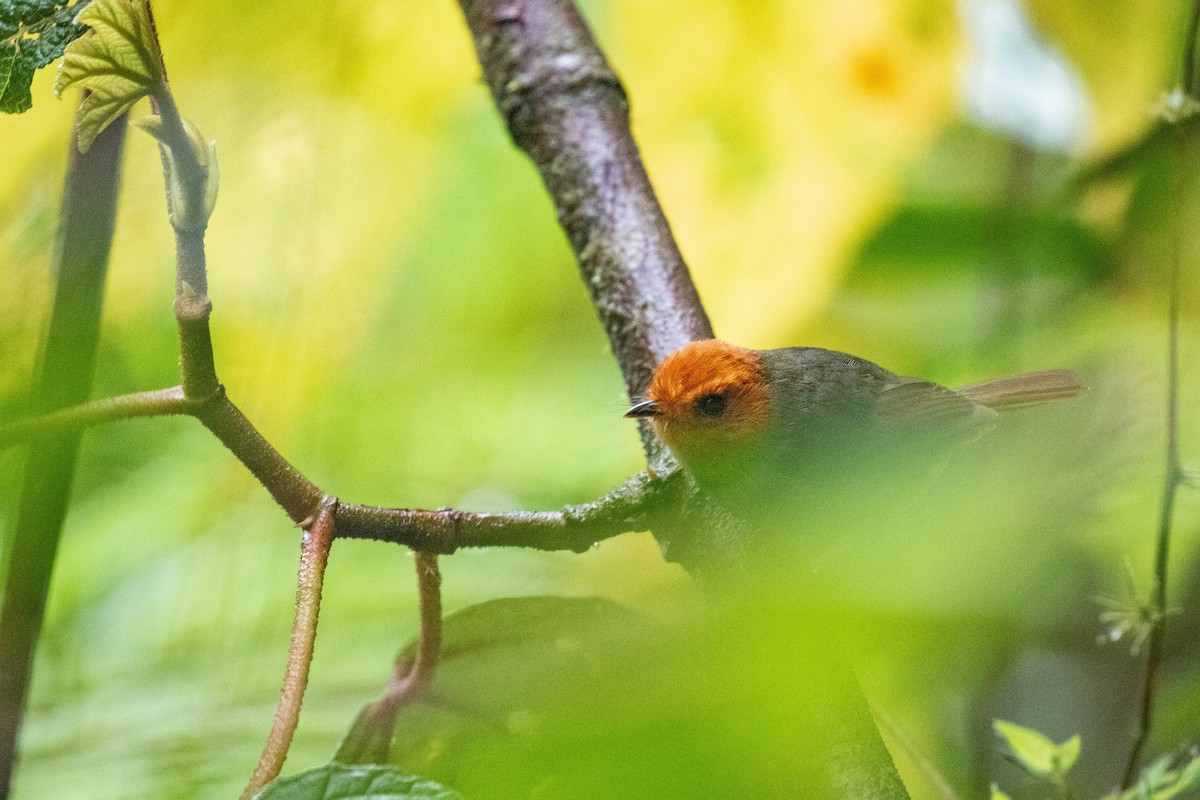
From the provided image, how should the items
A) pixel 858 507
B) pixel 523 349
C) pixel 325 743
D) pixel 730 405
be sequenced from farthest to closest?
pixel 523 349, pixel 730 405, pixel 325 743, pixel 858 507

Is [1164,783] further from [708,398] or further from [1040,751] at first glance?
[708,398]

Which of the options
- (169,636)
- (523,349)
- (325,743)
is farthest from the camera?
(523,349)

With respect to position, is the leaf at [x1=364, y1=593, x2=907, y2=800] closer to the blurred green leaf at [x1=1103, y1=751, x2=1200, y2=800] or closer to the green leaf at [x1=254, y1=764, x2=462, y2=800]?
the green leaf at [x1=254, y1=764, x2=462, y2=800]

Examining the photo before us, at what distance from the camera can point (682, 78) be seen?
2357mm

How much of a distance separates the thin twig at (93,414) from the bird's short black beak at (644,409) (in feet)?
2.79

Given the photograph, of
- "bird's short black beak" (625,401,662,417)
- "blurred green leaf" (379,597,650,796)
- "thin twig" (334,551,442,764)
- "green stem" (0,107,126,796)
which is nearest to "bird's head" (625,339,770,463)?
"bird's short black beak" (625,401,662,417)

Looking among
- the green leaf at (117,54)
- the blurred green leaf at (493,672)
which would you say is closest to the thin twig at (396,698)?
the blurred green leaf at (493,672)

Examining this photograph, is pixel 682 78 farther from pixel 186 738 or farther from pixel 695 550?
pixel 186 738

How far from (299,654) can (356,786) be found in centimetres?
10

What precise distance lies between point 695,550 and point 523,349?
1.25 meters

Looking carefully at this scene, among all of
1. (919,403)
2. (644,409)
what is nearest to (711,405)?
(644,409)

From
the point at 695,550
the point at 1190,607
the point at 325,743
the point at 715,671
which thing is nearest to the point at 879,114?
the point at 1190,607

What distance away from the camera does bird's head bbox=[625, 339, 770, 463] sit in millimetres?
1495

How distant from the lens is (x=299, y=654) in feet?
2.27
